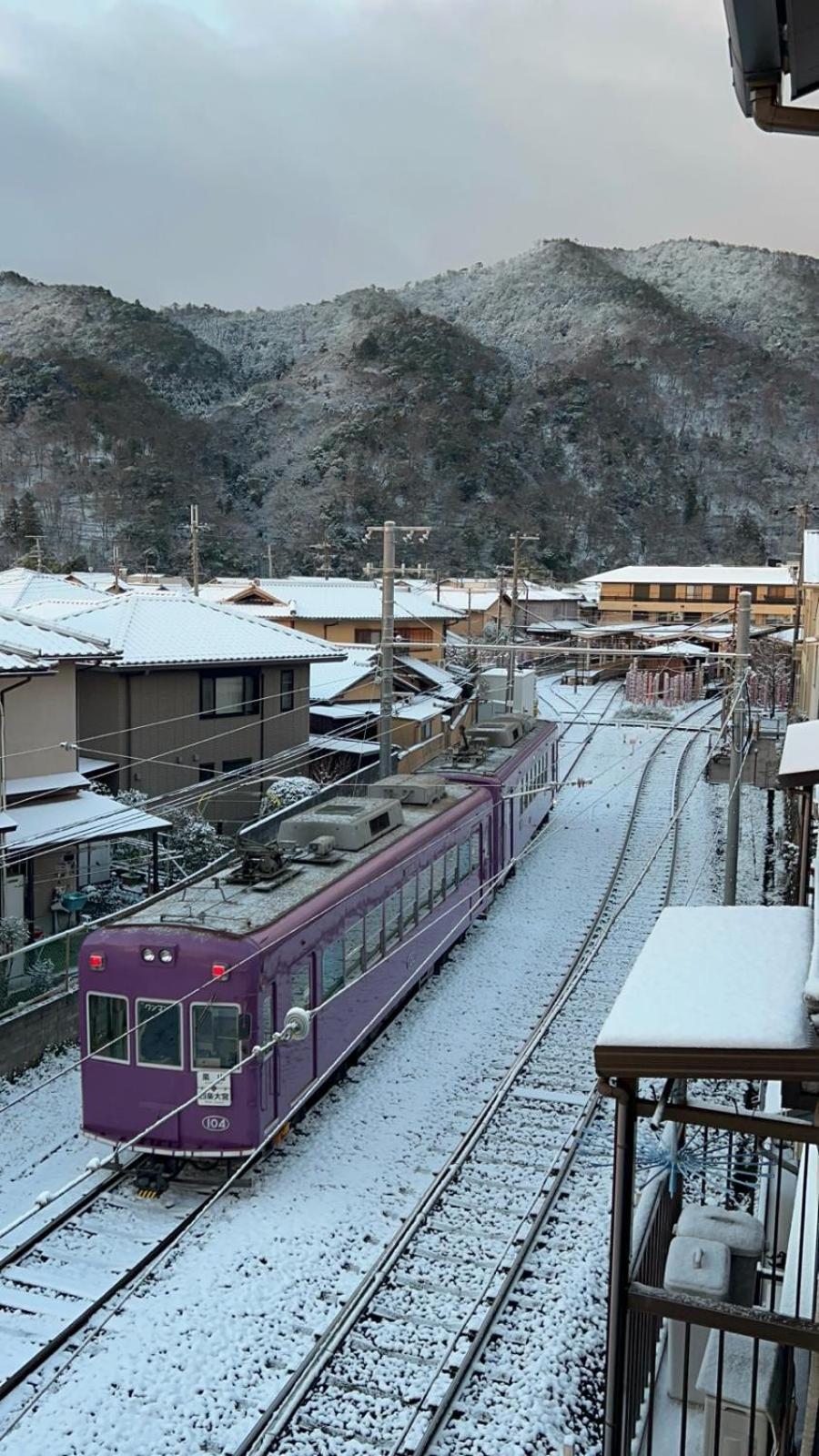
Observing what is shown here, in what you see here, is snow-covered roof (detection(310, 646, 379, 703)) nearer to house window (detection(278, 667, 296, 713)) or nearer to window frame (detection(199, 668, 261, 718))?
house window (detection(278, 667, 296, 713))

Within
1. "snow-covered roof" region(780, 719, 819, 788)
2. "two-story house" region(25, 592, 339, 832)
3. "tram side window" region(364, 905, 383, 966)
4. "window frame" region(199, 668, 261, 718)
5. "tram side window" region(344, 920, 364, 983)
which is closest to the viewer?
"snow-covered roof" region(780, 719, 819, 788)

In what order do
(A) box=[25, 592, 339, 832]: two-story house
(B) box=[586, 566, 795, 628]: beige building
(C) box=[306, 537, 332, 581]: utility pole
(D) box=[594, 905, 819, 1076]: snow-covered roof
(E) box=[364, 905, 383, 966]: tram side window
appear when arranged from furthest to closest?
1. (C) box=[306, 537, 332, 581]: utility pole
2. (B) box=[586, 566, 795, 628]: beige building
3. (A) box=[25, 592, 339, 832]: two-story house
4. (E) box=[364, 905, 383, 966]: tram side window
5. (D) box=[594, 905, 819, 1076]: snow-covered roof

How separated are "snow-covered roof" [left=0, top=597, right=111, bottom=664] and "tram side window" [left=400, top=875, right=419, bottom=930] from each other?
239 inches

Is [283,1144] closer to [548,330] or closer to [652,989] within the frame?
[652,989]

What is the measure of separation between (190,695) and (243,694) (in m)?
1.56

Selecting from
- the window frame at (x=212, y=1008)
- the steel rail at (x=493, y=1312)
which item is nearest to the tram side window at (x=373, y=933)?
the window frame at (x=212, y=1008)

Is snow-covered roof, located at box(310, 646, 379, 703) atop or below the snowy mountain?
below

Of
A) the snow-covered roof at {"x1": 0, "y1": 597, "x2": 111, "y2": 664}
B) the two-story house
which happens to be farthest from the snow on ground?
the two-story house

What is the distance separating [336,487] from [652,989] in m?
91.4

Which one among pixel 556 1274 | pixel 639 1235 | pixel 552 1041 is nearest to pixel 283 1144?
pixel 556 1274

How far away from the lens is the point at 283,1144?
34.6 ft

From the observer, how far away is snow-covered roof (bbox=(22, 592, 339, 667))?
826 inches

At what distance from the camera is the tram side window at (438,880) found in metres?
14.4

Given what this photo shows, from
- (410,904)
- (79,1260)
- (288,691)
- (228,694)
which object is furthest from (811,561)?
(79,1260)
